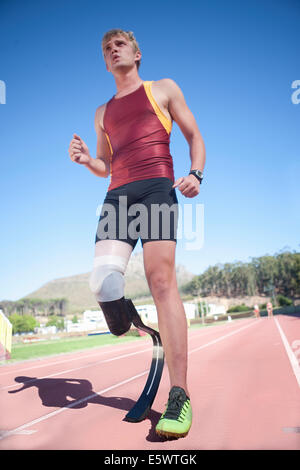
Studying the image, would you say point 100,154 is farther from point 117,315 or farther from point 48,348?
point 48,348

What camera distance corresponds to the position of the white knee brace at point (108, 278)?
2.11 metres

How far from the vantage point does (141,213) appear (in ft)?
7.42

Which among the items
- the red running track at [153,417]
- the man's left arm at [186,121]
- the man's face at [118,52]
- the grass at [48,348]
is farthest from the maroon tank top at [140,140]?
the grass at [48,348]

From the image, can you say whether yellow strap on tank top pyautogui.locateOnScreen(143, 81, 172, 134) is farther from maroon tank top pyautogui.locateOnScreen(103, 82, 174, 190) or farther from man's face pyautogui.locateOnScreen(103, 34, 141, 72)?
man's face pyautogui.locateOnScreen(103, 34, 141, 72)

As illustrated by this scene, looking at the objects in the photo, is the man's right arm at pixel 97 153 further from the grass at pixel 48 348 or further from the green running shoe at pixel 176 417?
the grass at pixel 48 348

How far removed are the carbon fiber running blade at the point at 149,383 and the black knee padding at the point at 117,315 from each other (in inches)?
1.6

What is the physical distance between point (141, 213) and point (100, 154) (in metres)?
0.81

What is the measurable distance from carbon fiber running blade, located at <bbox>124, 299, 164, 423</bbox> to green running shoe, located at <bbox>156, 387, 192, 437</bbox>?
1.20ft

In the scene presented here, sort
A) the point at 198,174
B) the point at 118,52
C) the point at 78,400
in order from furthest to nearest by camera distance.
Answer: the point at 78,400
the point at 118,52
the point at 198,174

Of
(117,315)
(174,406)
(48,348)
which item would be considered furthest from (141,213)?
(48,348)

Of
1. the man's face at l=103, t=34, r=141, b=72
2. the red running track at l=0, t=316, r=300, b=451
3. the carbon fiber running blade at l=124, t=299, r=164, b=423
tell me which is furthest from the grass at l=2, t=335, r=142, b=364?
the man's face at l=103, t=34, r=141, b=72

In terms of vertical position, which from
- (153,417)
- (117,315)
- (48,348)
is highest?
(117,315)
